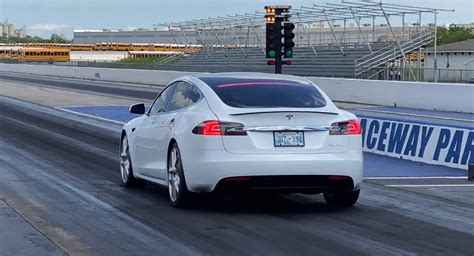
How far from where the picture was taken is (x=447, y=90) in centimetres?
3531

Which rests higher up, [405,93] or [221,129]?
[221,129]

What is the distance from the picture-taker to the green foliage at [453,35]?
89812 mm

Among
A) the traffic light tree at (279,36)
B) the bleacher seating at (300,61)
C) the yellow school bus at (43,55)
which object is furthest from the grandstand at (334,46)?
the yellow school bus at (43,55)

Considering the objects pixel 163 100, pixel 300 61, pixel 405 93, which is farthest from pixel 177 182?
pixel 300 61

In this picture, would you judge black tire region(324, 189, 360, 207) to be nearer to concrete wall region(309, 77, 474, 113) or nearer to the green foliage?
concrete wall region(309, 77, 474, 113)

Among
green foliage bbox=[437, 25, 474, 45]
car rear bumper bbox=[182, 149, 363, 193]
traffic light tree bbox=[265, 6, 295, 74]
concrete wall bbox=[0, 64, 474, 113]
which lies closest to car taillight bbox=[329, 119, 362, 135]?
car rear bumper bbox=[182, 149, 363, 193]

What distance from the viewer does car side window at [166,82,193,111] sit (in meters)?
10.9

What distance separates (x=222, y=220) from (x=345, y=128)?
171 cm

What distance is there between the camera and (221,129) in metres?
9.73

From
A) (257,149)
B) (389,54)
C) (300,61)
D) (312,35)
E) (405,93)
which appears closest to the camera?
(257,149)

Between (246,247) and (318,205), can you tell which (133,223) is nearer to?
(246,247)

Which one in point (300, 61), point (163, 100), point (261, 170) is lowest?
point (300, 61)

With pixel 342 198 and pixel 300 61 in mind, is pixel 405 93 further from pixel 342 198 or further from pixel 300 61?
pixel 342 198

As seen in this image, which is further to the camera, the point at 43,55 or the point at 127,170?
the point at 43,55
